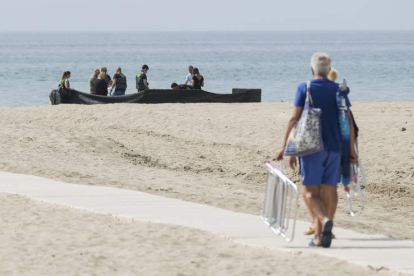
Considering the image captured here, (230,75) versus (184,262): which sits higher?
(184,262)

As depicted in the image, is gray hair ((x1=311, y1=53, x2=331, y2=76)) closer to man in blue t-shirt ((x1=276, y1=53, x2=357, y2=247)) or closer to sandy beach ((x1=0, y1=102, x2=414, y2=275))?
man in blue t-shirt ((x1=276, y1=53, x2=357, y2=247))

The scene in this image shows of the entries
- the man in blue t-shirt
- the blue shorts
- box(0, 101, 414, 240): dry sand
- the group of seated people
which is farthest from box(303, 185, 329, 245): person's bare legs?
the group of seated people

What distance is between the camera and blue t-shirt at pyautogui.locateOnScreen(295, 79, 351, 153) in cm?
688

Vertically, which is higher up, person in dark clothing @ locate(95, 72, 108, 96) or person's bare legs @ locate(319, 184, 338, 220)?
person's bare legs @ locate(319, 184, 338, 220)

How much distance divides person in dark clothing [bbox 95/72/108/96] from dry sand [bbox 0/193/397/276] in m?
15.1

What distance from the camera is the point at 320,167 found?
6914mm

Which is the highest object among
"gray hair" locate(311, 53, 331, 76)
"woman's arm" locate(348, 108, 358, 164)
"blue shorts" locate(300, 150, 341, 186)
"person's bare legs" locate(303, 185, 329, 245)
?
"gray hair" locate(311, 53, 331, 76)

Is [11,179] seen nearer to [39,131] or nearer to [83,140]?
[83,140]

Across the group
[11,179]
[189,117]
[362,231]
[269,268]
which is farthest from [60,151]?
[269,268]

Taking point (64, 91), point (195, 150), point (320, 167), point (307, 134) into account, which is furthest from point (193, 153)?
point (307, 134)

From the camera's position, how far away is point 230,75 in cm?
7081

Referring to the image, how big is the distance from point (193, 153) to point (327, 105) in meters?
9.79

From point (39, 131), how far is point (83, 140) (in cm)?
173

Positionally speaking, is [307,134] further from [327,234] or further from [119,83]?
[119,83]
